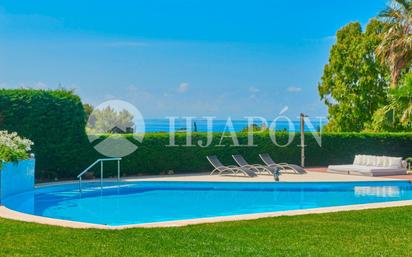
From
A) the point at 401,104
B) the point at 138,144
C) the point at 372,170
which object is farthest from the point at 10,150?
the point at 401,104

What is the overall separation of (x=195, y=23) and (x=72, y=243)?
33.5 metres

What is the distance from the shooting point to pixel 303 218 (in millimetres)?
10641

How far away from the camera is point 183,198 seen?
17.0 m

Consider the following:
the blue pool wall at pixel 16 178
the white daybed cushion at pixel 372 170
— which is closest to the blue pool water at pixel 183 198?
the blue pool wall at pixel 16 178

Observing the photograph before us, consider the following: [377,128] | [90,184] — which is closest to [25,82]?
[90,184]

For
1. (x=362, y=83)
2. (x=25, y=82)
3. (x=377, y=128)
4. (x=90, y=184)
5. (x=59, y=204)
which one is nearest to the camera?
(x=59, y=204)

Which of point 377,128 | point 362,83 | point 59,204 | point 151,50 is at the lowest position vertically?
point 59,204

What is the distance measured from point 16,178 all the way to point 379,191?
434 inches

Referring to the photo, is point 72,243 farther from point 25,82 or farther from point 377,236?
point 25,82

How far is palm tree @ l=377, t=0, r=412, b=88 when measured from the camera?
2298 centimetres

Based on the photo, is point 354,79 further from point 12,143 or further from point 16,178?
point 12,143

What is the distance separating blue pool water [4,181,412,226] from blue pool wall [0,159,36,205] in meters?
0.23

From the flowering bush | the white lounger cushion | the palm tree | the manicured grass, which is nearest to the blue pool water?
the flowering bush

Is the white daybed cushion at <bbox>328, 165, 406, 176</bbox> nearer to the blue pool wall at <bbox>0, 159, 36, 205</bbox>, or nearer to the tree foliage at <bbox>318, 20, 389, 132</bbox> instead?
the blue pool wall at <bbox>0, 159, 36, 205</bbox>
